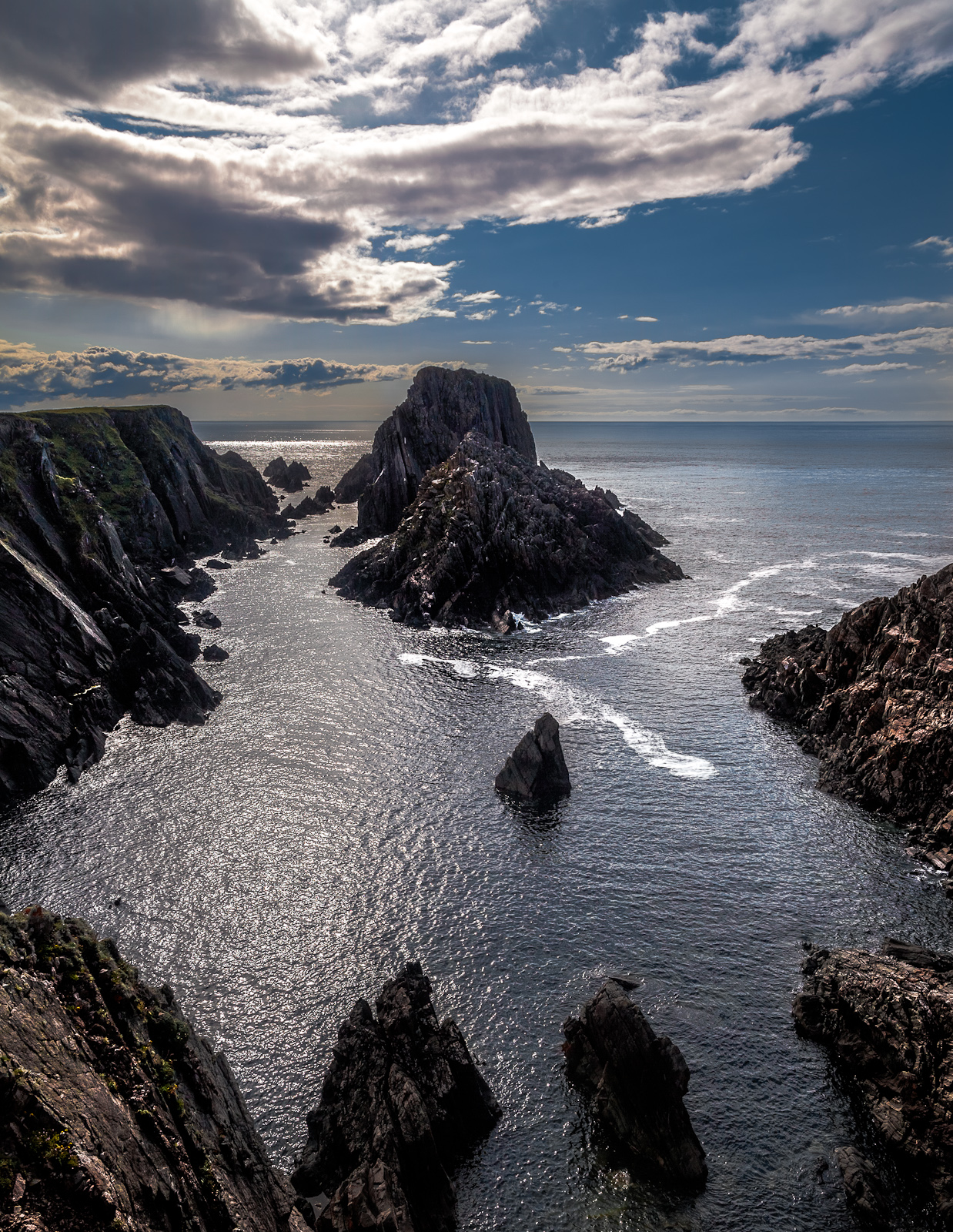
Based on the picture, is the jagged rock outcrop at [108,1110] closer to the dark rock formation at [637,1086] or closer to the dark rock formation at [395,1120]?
the dark rock formation at [395,1120]

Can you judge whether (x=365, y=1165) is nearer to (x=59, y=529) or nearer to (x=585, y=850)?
(x=585, y=850)

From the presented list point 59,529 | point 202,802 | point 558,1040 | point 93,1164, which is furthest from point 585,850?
point 59,529

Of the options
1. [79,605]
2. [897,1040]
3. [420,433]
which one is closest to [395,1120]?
[897,1040]

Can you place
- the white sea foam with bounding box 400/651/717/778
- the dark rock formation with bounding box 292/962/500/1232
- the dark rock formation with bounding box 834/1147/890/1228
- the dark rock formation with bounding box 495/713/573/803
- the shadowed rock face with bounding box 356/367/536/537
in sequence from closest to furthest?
1. the dark rock formation with bounding box 292/962/500/1232
2. the dark rock formation with bounding box 834/1147/890/1228
3. the dark rock formation with bounding box 495/713/573/803
4. the white sea foam with bounding box 400/651/717/778
5. the shadowed rock face with bounding box 356/367/536/537

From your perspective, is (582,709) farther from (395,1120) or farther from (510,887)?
(395,1120)

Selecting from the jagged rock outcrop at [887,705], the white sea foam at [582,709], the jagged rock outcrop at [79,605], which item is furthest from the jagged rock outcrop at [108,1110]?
the jagged rock outcrop at [887,705]

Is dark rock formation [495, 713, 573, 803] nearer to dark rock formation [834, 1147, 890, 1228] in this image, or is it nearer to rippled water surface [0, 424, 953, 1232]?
rippled water surface [0, 424, 953, 1232]

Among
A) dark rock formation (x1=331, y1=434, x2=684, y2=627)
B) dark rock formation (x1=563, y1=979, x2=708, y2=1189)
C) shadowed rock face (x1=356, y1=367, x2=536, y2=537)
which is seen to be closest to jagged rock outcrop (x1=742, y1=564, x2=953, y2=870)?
dark rock formation (x1=563, y1=979, x2=708, y2=1189)
